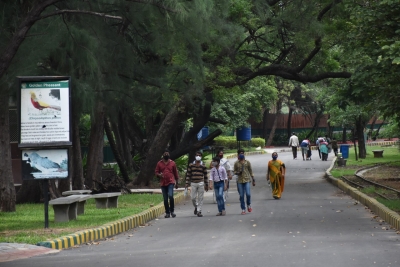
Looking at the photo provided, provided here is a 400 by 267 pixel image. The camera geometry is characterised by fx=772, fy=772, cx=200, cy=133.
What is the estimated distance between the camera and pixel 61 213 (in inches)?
687

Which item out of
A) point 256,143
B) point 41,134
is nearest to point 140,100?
point 41,134

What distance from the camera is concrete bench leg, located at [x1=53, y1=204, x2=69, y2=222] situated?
56.9 ft

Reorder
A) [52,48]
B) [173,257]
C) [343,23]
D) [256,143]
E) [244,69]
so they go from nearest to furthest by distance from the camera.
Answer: [173,257] < [52,48] < [343,23] < [244,69] < [256,143]

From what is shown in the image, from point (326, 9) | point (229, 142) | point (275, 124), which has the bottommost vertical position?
point (229, 142)

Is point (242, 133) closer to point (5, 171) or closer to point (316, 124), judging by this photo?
point (316, 124)

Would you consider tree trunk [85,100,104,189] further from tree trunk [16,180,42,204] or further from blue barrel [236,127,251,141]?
blue barrel [236,127,251,141]

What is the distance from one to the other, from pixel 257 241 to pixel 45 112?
4935 mm

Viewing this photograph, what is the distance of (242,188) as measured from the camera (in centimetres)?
2084

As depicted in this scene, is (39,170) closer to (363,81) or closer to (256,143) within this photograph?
(363,81)

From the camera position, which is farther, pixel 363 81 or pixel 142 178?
pixel 142 178

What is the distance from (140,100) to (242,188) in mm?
4824

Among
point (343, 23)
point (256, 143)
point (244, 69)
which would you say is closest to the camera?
point (343, 23)

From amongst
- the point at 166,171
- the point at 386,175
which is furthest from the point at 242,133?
the point at 166,171

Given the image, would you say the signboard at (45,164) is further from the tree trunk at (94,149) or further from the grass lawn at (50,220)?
the tree trunk at (94,149)
